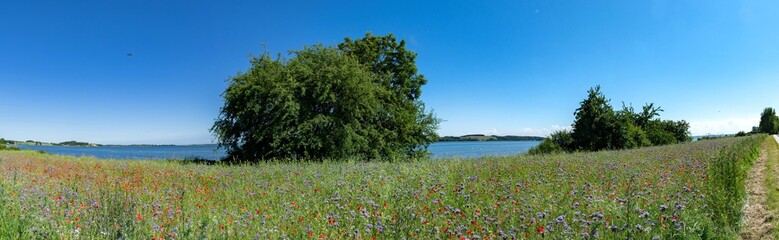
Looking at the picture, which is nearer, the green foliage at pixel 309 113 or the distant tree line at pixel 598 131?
the green foliage at pixel 309 113

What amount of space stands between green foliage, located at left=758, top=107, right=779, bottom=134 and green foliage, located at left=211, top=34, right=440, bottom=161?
104 metres

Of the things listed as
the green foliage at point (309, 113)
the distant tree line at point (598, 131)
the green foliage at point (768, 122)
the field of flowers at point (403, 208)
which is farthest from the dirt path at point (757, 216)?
the green foliage at point (768, 122)

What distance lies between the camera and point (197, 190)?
865cm

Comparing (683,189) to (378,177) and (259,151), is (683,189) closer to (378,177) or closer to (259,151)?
(378,177)

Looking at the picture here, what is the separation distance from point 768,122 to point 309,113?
12503 cm

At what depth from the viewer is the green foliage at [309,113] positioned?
21125 millimetres

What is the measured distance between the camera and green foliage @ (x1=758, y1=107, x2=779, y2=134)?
3558 inches

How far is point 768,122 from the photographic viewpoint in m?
98.2

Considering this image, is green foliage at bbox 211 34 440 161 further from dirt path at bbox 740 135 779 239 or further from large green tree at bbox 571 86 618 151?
large green tree at bbox 571 86 618 151

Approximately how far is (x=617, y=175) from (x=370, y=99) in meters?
16.0

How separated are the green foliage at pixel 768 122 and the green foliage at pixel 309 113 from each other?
104295 mm

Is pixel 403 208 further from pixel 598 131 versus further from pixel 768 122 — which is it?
pixel 768 122

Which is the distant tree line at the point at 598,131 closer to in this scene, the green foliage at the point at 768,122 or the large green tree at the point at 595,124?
the large green tree at the point at 595,124

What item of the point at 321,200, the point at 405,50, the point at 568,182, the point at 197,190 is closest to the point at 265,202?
the point at 321,200
